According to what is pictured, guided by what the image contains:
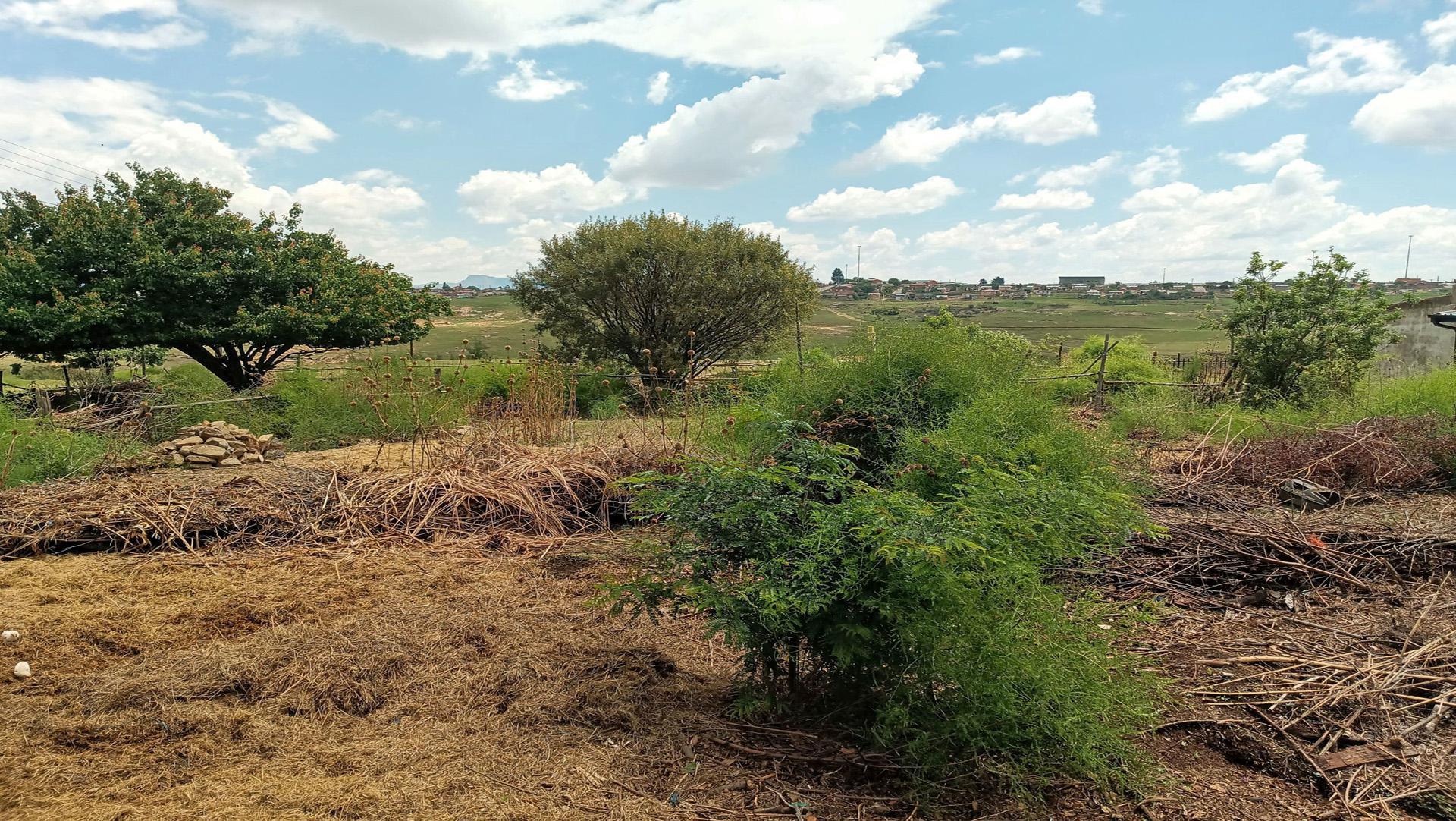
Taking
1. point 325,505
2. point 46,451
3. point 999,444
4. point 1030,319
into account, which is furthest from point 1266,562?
point 1030,319

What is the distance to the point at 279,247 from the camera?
49.6ft

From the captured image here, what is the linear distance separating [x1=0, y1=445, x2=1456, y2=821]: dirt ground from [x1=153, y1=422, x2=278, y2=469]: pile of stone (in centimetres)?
323

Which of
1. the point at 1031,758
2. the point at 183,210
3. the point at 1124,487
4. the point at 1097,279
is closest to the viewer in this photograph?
the point at 1031,758

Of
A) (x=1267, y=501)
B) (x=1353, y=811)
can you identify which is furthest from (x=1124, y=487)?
(x=1267, y=501)

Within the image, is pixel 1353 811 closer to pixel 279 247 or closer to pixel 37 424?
pixel 37 424

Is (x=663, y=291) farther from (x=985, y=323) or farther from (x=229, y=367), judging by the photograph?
(x=985, y=323)

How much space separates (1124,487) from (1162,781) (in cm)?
228

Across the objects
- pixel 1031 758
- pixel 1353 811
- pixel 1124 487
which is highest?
pixel 1124 487

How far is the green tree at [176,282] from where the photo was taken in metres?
12.4

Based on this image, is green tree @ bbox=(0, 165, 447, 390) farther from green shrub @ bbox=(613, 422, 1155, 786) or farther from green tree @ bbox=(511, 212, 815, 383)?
green shrub @ bbox=(613, 422, 1155, 786)

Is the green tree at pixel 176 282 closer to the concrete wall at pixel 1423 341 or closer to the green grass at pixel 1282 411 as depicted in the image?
the green grass at pixel 1282 411

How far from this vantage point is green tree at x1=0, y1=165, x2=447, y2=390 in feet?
40.7

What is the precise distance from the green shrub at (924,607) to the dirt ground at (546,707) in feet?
0.84

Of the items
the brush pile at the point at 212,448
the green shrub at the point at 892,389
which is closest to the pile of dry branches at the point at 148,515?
the brush pile at the point at 212,448
